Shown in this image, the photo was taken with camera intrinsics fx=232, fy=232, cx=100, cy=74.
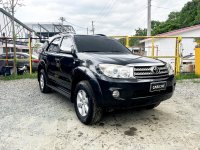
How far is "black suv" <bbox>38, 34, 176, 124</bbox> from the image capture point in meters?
3.79

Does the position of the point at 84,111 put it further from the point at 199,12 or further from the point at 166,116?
the point at 199,12

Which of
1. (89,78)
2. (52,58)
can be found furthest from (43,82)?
(89,78)

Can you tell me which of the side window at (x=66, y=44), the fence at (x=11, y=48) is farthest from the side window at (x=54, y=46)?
the fence at (x=11, y=48)

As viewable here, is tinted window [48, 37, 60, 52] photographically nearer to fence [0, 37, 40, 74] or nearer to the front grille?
the front grille

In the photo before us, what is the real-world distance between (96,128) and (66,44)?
2.15 meters

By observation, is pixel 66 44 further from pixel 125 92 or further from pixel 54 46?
A: pixel 125 92

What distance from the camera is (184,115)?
4.91 m

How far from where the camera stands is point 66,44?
5320 millimetres

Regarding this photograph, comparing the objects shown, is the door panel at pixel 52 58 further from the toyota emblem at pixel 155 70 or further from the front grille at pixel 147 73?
the toyota emblem at pixel 155 70

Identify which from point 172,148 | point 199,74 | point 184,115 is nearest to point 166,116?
point 184,115

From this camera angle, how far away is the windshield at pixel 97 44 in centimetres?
498

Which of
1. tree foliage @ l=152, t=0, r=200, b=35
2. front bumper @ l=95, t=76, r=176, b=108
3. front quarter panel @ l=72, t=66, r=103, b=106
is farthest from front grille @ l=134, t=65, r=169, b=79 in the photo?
tree foliage @ l=152, t=0, r=200, b=35

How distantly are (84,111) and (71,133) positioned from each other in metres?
0.53

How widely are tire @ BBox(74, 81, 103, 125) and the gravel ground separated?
161 mm
